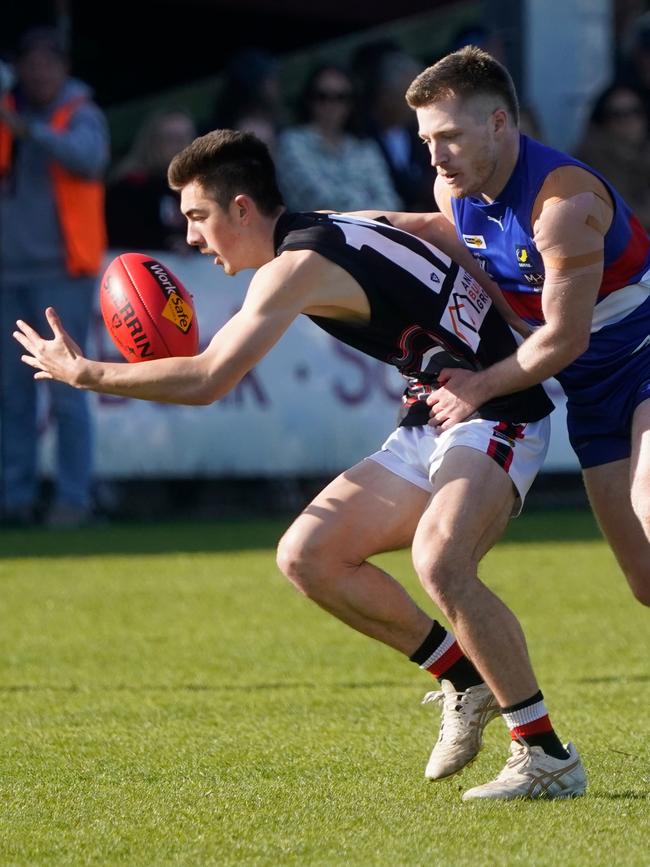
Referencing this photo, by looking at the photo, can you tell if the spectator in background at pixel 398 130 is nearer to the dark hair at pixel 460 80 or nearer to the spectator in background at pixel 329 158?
the spectator in background at pixel 329 158

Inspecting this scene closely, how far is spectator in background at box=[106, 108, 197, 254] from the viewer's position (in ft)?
39.9

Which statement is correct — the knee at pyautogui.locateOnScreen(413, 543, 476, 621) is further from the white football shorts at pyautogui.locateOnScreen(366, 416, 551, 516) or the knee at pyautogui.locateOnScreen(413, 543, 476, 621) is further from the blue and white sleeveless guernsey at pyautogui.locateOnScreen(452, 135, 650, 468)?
the blue and white sleeveless guernsey at pyautogui.locateOnScreen(452, 135, 650, 468)

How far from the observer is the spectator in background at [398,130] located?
505 inches

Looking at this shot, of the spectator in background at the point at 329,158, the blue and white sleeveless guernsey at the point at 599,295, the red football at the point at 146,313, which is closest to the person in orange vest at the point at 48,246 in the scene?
the spectator in background at the point at 329,158

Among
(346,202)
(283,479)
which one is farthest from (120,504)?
(346,202)

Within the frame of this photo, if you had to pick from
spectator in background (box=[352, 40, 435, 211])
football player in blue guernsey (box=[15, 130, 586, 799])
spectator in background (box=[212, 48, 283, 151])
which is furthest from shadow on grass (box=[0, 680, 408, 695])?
spectator in background (box=[352, 40, 435, 211])

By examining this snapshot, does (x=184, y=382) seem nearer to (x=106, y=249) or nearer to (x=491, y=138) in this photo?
(x=491, y=138)

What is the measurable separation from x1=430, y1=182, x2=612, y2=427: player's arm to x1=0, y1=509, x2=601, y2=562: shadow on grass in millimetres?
5870

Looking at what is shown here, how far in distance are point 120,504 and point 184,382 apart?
7.61 meters

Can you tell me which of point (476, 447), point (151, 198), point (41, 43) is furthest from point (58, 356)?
point (151, 198)

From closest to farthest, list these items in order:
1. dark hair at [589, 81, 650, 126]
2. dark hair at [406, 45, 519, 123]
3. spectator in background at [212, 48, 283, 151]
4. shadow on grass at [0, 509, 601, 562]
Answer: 1. dark hair at [406, 45, 519, 123]
2. shadow on grass at [0, 509, 601, 562]
3. spectator in background at [212, 48, 283, 151]
4. dark hair at [589, 81, 650, 126]

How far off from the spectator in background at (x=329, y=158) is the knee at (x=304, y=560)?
721cm

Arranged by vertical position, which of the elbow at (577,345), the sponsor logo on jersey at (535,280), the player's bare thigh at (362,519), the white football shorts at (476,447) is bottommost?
the player's bare thigh at (362,519)

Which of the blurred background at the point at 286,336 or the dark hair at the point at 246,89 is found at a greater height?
the dark hair at the point at 246,89
